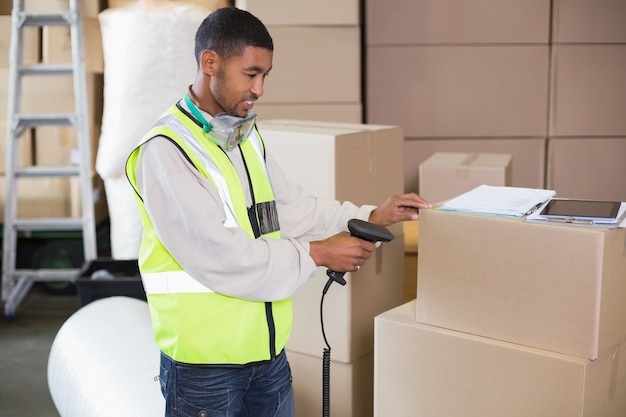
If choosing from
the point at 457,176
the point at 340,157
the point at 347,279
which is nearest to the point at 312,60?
the point at 457,176

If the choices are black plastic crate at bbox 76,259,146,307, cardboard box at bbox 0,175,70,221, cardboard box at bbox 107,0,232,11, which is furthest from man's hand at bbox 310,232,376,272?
cardboard box at bbox 0,175,70,221

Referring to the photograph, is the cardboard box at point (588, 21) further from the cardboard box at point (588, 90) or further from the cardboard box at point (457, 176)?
the cardboard box at point (457, 176)

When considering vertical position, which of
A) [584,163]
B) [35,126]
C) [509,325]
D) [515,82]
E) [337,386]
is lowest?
[337,386]

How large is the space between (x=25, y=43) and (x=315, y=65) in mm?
1448

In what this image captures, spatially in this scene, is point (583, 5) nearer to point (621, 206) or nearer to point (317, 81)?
point (317, 81)

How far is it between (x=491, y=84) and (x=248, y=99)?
245 centimetres

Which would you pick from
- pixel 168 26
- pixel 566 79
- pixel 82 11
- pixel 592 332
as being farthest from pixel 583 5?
pixel 592 332

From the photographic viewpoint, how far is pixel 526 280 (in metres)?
1.59

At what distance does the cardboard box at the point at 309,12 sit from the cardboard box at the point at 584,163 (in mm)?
1107

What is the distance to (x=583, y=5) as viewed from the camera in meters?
3.69

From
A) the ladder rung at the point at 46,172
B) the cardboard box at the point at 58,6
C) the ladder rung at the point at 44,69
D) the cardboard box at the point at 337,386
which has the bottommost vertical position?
the cardboard box at the point at 337,386

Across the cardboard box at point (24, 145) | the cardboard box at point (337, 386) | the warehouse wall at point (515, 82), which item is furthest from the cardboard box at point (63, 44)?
the cardboard box at point (337, 386)

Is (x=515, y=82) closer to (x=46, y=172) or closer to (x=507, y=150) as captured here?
(x=507, y=150)

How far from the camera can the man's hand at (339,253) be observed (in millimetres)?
1532
